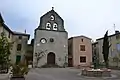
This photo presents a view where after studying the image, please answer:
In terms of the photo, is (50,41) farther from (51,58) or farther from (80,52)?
(80,52)

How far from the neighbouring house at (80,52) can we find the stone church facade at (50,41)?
2.29 metres

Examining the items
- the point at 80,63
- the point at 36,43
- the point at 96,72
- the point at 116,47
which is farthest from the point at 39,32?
the point at 96,72

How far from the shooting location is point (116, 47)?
33.0m

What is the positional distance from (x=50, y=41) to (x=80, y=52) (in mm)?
7407

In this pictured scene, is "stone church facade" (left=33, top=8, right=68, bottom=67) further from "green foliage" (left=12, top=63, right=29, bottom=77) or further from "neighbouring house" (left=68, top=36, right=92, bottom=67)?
"green foliage" (left=12, top=63, right=29, bottom=77)

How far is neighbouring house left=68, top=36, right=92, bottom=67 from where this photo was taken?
36.1m

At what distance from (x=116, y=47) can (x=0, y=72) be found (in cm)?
2350

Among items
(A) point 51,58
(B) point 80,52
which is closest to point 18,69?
(A) point 51,58

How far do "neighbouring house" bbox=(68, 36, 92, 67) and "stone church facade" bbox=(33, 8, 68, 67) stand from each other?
7.50 feet

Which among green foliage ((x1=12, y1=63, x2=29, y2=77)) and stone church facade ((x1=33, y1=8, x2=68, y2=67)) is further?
stone church facade ((x1=33, y1=8, x2=68, y2=67))

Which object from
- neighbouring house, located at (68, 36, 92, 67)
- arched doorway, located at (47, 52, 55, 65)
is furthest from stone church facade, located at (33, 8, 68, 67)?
neighbouring house, located at (68, 36, 92, 67)

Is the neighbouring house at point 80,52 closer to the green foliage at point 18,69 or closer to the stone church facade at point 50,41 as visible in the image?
the stone church facade at point 50,41

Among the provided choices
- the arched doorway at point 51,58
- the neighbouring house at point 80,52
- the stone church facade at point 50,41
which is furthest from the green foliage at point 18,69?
the neighbouring house at point 80,52

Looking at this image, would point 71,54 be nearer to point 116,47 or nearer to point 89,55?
point 89,55
